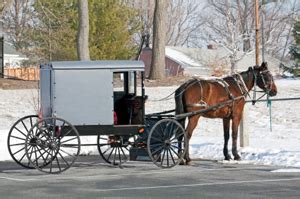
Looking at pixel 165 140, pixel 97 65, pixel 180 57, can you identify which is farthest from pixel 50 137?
pixel 180 57

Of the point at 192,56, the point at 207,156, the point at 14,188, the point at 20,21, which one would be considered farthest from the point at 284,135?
the point at 192,56

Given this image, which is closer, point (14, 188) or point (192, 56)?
point (14, 188)

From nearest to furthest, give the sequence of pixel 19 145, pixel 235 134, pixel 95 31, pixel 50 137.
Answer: pixel 50 137 → pixel 235 134 → pixel 19 145 → pixel 95 31

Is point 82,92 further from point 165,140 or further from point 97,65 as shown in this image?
point 165,140

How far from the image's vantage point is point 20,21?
7162 centimetres

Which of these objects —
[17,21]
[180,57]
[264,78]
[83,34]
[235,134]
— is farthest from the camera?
[180,57]

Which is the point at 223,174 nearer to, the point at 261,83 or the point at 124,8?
the point at 261,83

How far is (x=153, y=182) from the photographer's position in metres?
13.5

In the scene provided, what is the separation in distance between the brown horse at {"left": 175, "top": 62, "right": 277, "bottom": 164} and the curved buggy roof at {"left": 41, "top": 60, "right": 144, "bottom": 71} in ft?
5.09

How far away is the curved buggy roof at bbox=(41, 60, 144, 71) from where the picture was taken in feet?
49.6

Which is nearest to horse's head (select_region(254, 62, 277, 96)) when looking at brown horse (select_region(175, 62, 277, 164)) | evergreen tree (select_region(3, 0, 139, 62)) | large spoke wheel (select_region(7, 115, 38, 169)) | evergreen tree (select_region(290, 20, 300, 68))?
brown horse (select_region(175, 62, 277, 164))

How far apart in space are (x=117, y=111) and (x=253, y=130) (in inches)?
329

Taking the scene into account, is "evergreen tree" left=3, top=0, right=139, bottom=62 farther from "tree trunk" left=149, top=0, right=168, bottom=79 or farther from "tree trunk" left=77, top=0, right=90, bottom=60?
"tree trunk" left=77, top=0, right=90, bottom=60

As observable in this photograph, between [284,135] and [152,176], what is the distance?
814cm
